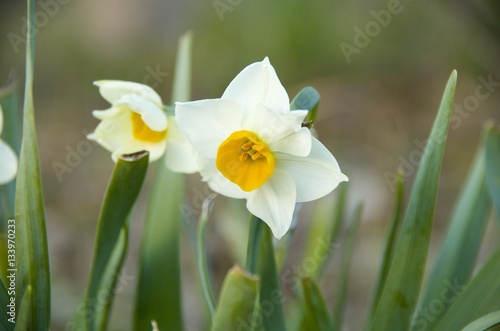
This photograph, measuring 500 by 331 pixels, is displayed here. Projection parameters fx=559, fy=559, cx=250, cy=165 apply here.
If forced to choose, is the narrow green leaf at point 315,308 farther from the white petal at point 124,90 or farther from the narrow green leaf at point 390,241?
the white petal at point 124,90

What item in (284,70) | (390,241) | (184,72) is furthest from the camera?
(284,70)

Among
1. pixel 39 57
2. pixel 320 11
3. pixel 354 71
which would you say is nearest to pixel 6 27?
pixel 39 57

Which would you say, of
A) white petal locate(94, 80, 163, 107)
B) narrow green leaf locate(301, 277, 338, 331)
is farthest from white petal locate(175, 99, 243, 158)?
narrow green leaf locate(301, 277, 338, 331)

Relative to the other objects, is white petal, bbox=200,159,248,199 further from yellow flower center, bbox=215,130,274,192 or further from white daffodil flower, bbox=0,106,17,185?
white daffodil flower, bbox=0,106,17,185

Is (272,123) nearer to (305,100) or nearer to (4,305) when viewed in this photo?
(305,100)

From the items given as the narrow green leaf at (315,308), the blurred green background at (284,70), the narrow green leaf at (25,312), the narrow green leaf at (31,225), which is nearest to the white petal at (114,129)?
the narrow green leaf at (31,225)

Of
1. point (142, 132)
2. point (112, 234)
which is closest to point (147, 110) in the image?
point (142, 132)
